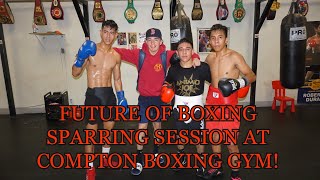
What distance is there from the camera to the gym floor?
2.66 metres

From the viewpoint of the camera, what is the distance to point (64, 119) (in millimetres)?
4531

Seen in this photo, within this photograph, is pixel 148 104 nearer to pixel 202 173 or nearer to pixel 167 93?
pixel 167 93

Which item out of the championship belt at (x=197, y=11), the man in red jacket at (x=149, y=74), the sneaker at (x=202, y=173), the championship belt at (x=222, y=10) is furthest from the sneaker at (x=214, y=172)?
the championship belt at (x=222, y=10)

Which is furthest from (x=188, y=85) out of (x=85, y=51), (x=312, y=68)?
(x=312, y=68)

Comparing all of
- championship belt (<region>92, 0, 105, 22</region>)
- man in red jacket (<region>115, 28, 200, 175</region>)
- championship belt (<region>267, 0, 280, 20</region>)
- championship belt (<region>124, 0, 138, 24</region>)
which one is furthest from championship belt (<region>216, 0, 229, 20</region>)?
man in red jacket (<region>115, 28, 200, 175</region>)

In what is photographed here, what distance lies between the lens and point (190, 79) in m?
2.38

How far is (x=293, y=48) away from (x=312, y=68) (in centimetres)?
275

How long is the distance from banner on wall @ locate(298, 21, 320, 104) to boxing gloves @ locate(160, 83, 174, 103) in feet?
12.6

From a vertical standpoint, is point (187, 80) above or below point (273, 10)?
below

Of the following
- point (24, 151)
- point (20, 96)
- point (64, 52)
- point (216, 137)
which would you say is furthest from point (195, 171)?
point (20, 96)

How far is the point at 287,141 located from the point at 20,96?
4800 mm

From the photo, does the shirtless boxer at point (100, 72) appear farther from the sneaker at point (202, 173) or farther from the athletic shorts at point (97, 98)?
the sneaker at point (202, 173)

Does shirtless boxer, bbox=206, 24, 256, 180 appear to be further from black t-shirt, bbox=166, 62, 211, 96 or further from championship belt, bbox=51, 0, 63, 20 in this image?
championship belt, bbox=51, 0, 63, 20

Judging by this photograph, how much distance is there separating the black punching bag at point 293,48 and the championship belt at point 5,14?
4.28 m
